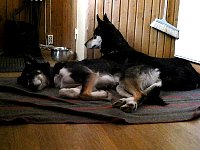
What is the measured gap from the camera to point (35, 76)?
6.95 feet

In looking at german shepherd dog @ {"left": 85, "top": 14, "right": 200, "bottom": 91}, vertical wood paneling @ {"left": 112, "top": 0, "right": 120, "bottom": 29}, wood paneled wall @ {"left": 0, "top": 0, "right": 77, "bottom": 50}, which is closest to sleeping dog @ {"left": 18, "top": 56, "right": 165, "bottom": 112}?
german shepherd dog @ {"left": 85, "top": 14, "right": 200, "bottom": 91}

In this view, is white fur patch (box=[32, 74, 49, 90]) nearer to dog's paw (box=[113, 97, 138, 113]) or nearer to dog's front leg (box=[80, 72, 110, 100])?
dog's front leg (box=[80, 72, 110, 100])

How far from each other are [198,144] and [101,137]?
1.61 ft

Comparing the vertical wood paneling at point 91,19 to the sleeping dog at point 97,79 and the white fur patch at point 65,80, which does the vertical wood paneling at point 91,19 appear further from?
the white fur patch at point 65,80

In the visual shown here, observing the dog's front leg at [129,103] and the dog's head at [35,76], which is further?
the dog's head at [35,76]

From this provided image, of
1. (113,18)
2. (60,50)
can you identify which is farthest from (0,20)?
(113,18)

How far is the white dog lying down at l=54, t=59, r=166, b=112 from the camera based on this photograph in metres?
1.89

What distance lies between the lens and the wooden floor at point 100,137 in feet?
4.12

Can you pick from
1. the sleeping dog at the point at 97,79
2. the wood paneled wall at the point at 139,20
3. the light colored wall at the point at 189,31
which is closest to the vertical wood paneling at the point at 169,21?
the wood paneled wall at the point at 139,20

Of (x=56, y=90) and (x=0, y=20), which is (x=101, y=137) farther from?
(x=0, y=20)

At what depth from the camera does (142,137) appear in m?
1.38

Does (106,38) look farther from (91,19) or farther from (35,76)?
(35,76)

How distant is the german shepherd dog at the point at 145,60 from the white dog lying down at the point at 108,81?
16 centimetres

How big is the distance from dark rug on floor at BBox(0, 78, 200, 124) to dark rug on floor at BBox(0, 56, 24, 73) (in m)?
0.94
